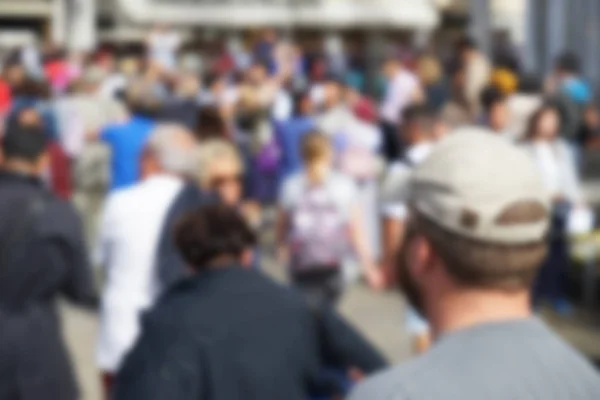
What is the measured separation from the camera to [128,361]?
12.1 feet

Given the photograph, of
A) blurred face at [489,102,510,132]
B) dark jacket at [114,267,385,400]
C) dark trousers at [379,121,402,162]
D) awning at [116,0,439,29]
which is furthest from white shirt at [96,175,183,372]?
awning at [116,0,439,29]

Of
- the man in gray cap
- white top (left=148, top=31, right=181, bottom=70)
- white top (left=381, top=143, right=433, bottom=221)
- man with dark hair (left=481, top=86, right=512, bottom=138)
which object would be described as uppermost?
the man in gray cap

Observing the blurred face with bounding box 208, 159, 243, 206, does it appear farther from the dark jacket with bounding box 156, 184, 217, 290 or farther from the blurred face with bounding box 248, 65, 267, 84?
the blurred face with bounding box 248, 65, 267, 84

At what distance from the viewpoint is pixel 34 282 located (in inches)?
191

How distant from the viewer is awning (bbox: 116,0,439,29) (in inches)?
1294

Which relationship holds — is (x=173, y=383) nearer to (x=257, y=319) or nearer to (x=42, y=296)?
(x=257, y=319)

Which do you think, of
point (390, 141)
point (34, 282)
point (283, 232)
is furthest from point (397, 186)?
point (390, 141)

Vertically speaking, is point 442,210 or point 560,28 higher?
point 442,210

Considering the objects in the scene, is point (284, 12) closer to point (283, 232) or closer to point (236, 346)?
point (283, 232)

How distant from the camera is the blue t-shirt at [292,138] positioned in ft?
36.0

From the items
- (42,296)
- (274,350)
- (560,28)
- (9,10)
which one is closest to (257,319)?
(274,350)

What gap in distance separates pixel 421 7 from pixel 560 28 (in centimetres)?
1415

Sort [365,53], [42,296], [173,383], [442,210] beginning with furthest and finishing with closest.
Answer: [365,53]
[42,296]
[173,383]
[442,210]

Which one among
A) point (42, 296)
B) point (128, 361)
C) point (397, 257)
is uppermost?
point (397, 257)
